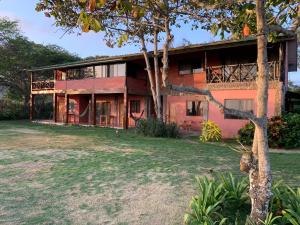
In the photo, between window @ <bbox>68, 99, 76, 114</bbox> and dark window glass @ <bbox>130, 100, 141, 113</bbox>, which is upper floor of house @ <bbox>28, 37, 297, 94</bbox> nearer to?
dark window glass @ <bbox>130, 100, 141, 113</bbox>

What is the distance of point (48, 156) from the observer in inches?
385

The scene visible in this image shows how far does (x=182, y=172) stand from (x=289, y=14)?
13.9 ft

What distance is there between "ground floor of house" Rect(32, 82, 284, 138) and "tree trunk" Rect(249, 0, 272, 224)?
438 inches

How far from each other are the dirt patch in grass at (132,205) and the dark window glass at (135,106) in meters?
18.3

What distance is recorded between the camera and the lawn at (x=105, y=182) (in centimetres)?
Answer: 504

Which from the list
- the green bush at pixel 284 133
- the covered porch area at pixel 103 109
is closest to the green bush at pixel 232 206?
the green bush at pixel 284 133

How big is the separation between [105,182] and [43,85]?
78.3 ft

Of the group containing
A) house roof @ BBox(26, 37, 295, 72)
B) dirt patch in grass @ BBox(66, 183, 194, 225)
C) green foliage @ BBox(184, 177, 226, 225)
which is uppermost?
house roof @ BBox(26, 37, 295, 72)

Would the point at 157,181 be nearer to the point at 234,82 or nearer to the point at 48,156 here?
the point at 48,156

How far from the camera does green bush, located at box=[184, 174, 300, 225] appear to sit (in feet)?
13.8

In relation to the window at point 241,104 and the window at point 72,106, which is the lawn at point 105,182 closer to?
the window at point 241,104

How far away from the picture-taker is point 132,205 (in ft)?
17.9

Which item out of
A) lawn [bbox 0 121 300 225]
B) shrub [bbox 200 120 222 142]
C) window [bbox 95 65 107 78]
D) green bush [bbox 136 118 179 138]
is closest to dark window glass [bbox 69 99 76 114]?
window [bbox 95 65 107 78]

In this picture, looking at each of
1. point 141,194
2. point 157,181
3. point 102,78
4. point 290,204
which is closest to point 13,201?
point 141,194
